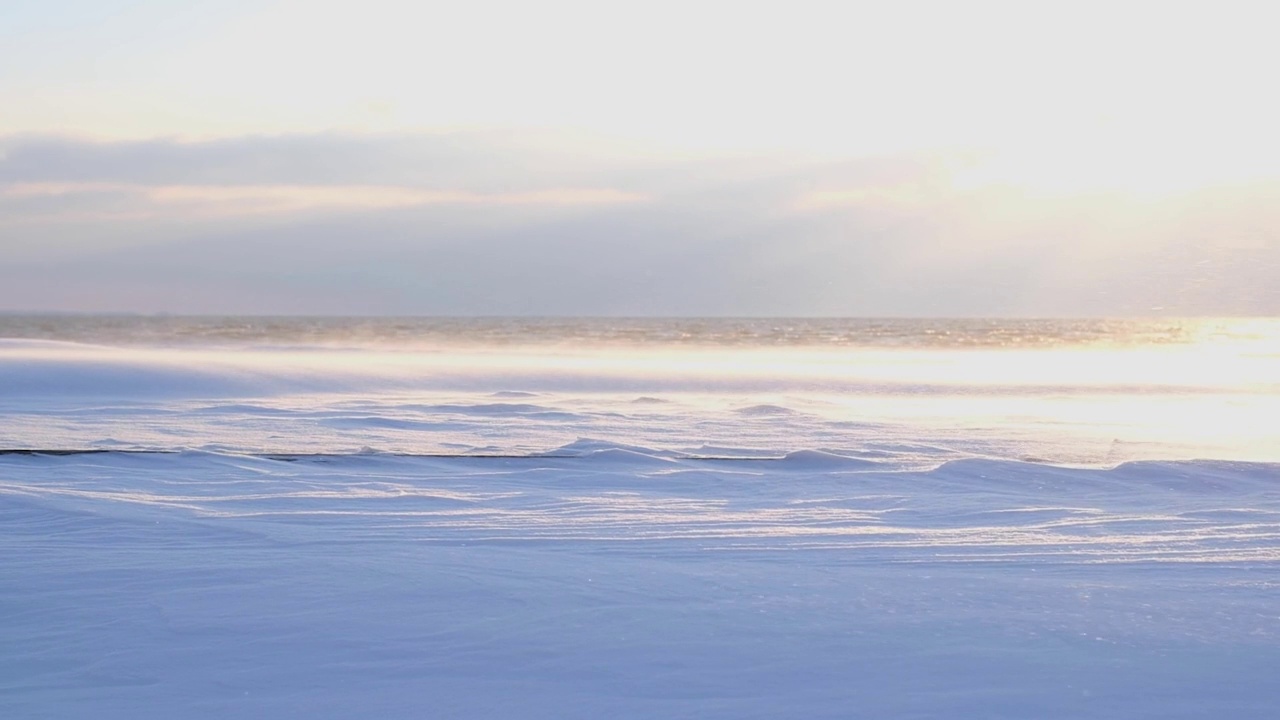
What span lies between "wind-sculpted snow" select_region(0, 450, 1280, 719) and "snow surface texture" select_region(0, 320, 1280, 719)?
13 millimetres

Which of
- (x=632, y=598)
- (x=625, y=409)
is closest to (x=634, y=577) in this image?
(x=632, y=598)

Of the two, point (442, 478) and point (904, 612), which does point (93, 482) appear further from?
point (904, 612)

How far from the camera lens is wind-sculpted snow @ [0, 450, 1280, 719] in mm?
2609

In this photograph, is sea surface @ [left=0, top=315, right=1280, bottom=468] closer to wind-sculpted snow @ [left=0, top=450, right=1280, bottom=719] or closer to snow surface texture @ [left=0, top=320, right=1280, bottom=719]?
snow surface texture @ [left=0, top=320, right=1280, bottom=719]

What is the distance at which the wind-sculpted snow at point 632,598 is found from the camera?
2.61 m

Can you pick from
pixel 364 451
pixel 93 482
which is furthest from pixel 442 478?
pixel 93 482

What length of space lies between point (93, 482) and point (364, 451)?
158 cm

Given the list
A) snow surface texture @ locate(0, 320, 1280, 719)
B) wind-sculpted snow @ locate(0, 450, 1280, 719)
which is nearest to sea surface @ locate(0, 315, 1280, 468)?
snow surface texture @ locate(0, 320, 1280, 719)

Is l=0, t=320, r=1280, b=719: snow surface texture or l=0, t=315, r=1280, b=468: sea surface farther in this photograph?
l=0, t=315, r=1280, b=468: sea surface

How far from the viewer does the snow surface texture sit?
263cm

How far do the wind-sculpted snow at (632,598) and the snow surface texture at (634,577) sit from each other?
1cm

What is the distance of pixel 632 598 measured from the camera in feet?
10.9

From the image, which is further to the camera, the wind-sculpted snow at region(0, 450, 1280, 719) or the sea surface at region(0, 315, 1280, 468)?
the sea surface at region(0, 315, 1280, 468)

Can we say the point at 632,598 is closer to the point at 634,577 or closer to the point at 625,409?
the point at 634,577
